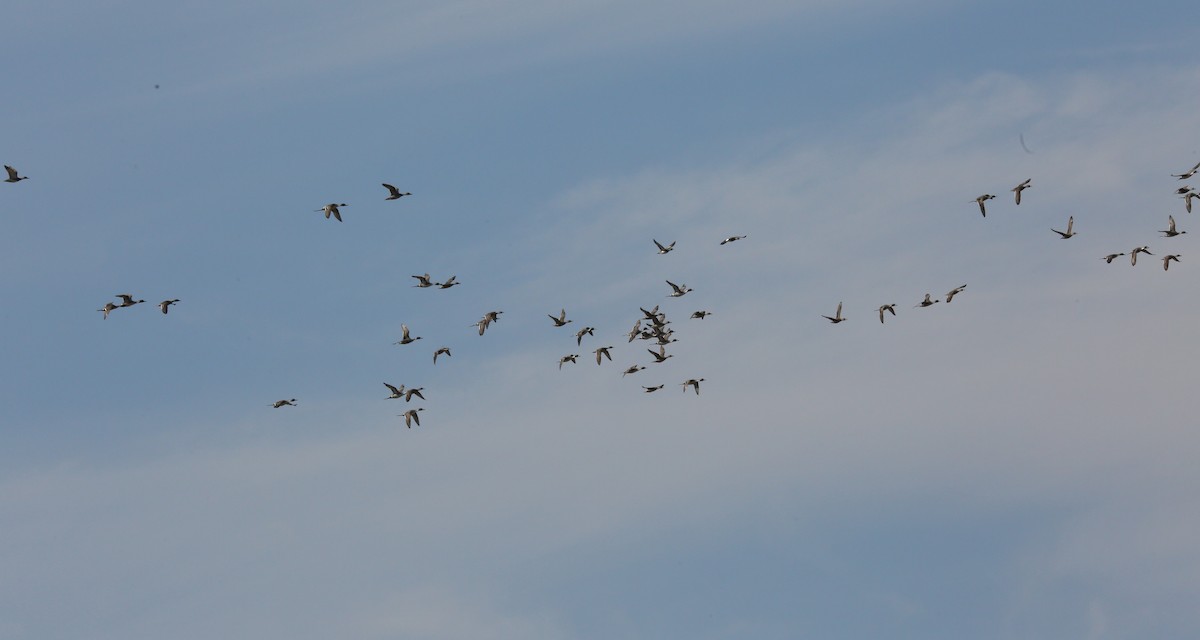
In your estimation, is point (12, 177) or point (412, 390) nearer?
point (12, 177)

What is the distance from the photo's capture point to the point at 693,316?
128375mm

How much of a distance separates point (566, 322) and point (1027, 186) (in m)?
29.2

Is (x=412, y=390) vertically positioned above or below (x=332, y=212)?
below

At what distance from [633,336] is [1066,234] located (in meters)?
26.4

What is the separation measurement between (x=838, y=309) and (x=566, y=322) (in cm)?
1685

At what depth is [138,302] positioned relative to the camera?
123 meters

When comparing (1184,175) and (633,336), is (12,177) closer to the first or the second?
(633,336)

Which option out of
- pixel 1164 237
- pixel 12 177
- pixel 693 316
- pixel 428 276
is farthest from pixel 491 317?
pixel 1164 237

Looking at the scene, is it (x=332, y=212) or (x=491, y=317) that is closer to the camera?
(x=332, y=212)

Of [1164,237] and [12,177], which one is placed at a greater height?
[12,177]

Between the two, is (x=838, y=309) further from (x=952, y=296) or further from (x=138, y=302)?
(x=138, y=302)

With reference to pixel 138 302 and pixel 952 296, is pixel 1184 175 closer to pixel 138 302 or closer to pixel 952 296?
pixel 952 296

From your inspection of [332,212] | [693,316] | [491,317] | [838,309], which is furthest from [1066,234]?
[332,212]

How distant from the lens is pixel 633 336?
407 feet
